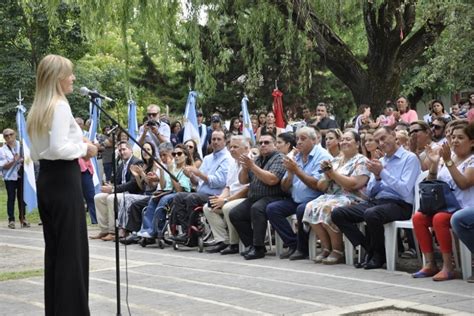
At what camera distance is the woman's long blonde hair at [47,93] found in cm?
618

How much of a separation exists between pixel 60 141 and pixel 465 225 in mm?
4164

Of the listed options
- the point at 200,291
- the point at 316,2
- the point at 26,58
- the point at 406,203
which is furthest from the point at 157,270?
the point at 26,58

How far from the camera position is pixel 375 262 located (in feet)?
31.4

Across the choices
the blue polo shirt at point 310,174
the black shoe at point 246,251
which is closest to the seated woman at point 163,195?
the black shoe at point 246,251

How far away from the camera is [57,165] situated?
20.5 feet

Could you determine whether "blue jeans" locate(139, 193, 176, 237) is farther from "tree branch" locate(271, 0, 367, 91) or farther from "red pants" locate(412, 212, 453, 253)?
"tree branch" locate(271, 0, 367, 91)

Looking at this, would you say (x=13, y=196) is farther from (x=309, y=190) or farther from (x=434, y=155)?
(x=434, y=155)

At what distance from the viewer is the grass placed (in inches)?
390

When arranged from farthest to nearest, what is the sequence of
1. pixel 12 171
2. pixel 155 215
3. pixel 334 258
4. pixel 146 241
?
pixel 12 171
pixel 146 241
pixel 155 215
pixel 334 258

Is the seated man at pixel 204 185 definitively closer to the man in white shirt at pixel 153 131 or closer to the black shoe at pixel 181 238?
the black shoe at pixel 181 238

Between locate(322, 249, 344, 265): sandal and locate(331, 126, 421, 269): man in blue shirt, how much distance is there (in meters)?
0.38

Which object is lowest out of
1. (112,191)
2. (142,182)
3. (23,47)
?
(112,191)

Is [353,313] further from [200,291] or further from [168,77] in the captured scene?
[168,77]

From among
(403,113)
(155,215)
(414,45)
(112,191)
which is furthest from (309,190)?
(414,45)
